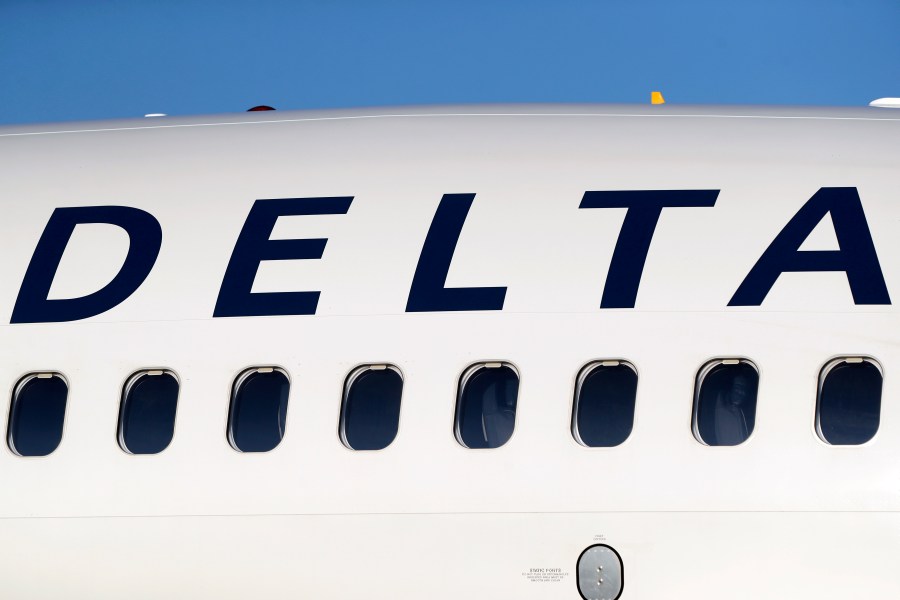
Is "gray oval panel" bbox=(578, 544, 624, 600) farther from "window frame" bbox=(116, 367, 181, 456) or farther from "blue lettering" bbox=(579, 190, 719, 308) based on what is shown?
→ "window frame" bbox=(116, 367, 181, 456)

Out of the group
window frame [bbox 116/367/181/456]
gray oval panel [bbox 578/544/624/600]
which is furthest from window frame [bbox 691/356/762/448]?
window frame [bbox 116/367/181/456]

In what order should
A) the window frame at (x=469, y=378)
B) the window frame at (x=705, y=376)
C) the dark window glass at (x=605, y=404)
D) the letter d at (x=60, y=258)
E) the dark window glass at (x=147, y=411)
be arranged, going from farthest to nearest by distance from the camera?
the letter d at (x=60, y=258) → the dark window glass at (x=147, y=411) → the window frame at (x=469, y=378) → the dark window glass at (x=605, y=404) → the window frame at (x=705, y=376)

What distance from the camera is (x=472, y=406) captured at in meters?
7.45

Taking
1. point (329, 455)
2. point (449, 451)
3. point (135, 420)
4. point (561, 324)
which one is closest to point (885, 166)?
point (561, 324)

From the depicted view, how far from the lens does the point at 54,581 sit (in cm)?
769

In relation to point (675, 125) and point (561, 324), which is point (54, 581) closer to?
point (561, 324)

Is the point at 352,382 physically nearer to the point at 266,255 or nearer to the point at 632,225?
the point at 266,255

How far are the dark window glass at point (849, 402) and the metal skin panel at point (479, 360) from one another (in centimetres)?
6

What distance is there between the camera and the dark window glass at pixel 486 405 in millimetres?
7359

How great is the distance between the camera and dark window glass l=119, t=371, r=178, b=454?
25.3ft

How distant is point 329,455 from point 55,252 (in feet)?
8.65

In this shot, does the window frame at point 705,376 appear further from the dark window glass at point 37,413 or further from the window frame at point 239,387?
the dark window glass at point 37,413

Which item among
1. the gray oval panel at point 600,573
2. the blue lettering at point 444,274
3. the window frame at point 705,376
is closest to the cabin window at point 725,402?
the window frame at point 705,376

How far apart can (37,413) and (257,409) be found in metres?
1.61
